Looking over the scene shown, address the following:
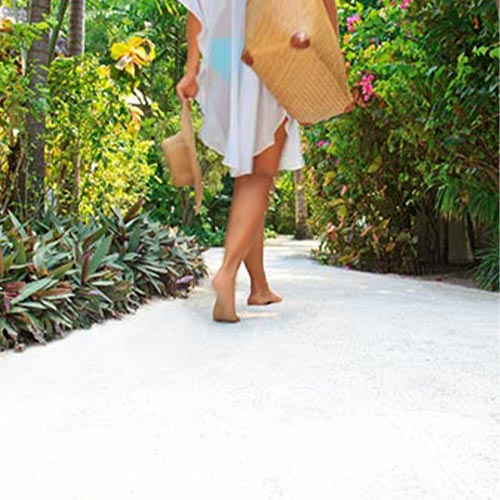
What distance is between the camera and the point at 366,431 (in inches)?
52.8

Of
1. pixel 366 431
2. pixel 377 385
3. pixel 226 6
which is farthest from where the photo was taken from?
pixel 226 6

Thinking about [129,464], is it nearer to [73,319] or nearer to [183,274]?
[73,319]

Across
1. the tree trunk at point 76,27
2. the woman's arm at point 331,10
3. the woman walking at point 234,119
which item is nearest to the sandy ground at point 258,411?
the woman walking at point 234,119

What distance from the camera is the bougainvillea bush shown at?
366 cm

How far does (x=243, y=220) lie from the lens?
8.53 ft

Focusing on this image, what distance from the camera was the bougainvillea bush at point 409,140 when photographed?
3.66 metres

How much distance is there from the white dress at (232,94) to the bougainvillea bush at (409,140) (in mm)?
1236

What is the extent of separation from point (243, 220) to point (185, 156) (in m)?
0.34

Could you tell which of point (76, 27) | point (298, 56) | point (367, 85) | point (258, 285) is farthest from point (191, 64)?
point (367, 85)

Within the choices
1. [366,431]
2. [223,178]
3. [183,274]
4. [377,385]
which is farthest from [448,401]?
→ [223,178]

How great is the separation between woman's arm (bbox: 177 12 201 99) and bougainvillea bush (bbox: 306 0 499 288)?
1406 mm

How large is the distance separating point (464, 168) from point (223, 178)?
28.7ft

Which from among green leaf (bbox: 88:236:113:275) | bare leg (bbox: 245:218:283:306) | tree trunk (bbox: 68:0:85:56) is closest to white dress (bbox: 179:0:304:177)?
bare leg (bbox: 245:218:283:306)

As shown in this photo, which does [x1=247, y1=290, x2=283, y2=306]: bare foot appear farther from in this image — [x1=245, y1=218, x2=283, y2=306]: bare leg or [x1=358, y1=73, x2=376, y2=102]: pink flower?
[x1=358, y1=73, x2=376, y2=102]: pink flower
